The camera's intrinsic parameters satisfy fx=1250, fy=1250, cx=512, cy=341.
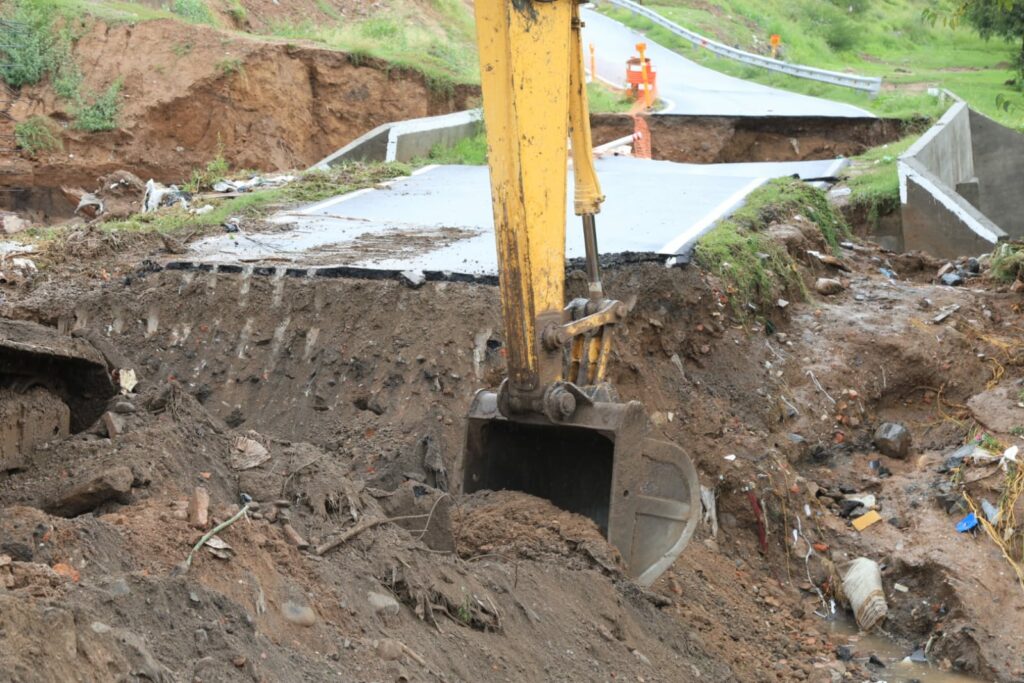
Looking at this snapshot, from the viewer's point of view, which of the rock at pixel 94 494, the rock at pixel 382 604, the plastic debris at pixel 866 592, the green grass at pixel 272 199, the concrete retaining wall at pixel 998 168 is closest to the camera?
the rock at pixel 382 604

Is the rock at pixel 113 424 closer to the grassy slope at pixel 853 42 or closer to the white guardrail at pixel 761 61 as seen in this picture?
the white guardrail at pixel 761 61

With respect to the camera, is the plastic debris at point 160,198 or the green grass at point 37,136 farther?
the green grass at point 37,136

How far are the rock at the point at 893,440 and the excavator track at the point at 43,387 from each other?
20.1ft

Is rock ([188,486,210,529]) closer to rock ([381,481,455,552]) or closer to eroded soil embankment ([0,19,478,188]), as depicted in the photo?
rock ([381,481,455,552])

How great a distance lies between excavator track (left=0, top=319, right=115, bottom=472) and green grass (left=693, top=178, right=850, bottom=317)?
550 cm

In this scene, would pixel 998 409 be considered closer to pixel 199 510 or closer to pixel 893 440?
pixel 893 440

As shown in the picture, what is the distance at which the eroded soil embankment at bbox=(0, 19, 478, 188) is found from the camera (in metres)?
18.2

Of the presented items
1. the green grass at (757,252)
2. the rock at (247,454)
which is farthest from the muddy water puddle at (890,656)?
the rock at (247,454)

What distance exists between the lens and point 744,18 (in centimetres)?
3884

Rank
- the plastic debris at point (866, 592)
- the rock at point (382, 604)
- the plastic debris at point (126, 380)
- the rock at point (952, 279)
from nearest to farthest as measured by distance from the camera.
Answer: the rock at point (382, 604) → the plastic debris at point (126, 380) → the plastic debris at point (866, 592) → the rock at point (952, 279)

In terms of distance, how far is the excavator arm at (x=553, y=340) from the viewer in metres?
6.34

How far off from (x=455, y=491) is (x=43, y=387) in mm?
2903

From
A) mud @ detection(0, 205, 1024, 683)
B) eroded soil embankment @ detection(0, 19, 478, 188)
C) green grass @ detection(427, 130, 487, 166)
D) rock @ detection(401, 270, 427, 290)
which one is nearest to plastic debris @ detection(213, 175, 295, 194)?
green grass @ detection(427, 130, 487, 166)

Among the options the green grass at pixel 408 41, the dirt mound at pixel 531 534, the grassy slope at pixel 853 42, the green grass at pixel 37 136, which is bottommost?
the dirt mound at pixel 531 534
